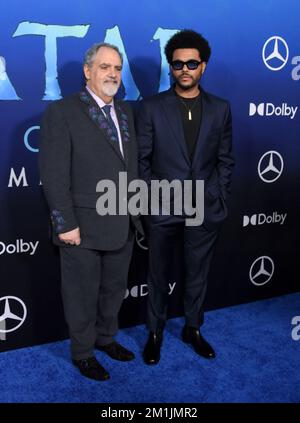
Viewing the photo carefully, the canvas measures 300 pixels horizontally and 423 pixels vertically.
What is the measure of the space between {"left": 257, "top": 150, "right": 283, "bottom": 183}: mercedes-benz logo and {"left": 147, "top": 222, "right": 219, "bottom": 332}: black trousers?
2.82ft

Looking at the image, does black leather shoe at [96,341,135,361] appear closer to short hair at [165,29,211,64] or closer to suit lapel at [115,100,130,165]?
suit lapel at [115,100,130,165]

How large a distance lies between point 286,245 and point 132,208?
163 centimetres

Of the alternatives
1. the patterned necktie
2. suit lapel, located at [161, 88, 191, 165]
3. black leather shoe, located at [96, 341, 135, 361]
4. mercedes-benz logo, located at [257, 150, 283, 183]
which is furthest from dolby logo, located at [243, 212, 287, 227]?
the patterned necktie

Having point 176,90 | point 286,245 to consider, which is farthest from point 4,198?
point 286,245

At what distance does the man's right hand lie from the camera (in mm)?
2312

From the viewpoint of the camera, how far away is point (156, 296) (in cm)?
278

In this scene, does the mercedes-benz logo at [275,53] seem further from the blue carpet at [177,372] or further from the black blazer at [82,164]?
the blue carpet at [177,372]

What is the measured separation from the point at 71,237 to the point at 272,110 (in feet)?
5.82

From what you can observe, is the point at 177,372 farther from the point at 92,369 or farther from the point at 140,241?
the point at 140,241

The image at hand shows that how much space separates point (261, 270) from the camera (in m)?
3.65

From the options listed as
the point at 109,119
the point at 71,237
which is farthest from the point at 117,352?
the point at 109,119

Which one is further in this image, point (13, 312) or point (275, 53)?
point (275, 53)

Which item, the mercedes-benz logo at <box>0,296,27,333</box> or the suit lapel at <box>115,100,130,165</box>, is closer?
the suit lapel at <box>115,100,130,165</box>
